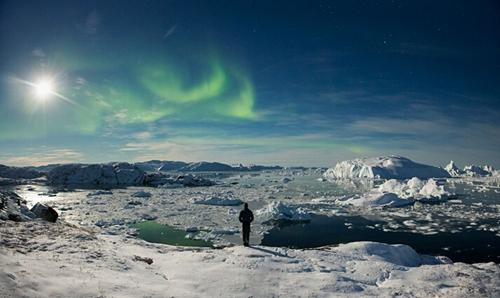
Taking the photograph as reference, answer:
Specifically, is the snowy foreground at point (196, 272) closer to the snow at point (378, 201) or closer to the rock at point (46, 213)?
the rock at point (46, 213)

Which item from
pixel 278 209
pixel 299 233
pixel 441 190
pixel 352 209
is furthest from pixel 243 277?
pixel 441 190

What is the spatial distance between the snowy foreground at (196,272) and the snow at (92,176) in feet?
268

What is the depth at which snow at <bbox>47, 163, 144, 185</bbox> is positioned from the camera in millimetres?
86625

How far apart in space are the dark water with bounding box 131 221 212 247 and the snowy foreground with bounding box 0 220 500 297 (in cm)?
1126

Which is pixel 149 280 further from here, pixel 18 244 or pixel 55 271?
pixel 18 244

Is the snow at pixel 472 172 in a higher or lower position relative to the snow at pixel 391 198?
higher

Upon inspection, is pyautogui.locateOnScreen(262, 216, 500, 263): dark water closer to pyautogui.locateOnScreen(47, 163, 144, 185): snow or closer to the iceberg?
the iceberg

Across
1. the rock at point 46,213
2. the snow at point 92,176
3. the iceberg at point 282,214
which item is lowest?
the iceberg at point 282,214

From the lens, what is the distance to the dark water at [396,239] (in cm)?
2234

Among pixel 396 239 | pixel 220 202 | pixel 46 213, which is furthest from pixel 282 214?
pixel 46 213

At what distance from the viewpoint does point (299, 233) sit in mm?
28031

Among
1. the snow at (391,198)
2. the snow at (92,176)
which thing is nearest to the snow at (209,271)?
the snow at (391,198)

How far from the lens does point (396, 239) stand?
84.4 ft

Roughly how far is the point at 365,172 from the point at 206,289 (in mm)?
124143
